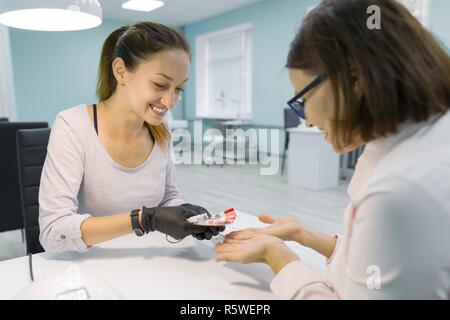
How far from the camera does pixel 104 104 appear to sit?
3.88 feet

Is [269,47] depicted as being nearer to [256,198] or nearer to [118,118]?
[256,198]

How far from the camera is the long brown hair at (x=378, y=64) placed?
20.7 inches

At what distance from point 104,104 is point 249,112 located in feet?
18.1

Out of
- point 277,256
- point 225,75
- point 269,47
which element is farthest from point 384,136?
point 225,75

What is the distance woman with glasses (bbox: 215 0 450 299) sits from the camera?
1.56 ft

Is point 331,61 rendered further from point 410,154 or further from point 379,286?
point 379,286

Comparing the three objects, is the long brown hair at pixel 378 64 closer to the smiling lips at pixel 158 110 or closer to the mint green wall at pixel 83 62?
the smiling lips at pixel 158 110

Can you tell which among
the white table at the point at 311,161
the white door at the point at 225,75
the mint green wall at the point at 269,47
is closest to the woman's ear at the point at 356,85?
the white table at the point at 311,161

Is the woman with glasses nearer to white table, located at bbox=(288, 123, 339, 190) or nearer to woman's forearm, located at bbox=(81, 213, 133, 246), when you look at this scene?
woman's forearm, located at bbox=(81, 213, 133, 246)

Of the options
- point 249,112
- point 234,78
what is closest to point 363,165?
point 249,112

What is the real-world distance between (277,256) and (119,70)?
78 centimetres

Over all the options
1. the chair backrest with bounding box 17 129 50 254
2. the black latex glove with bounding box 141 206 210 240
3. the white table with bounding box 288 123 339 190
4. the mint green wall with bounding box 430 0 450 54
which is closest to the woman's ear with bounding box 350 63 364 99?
the black latex glove with bounding box 141 206 210 240

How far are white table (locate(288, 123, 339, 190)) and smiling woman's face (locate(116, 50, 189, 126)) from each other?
303cm

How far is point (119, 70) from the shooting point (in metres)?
1.11
